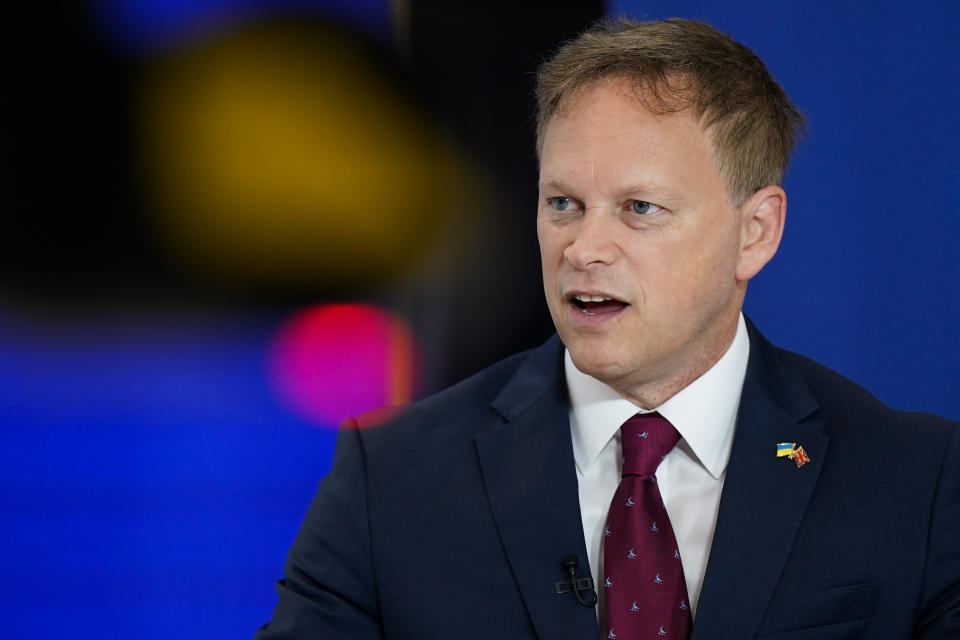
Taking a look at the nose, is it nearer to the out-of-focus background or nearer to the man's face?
the man's face

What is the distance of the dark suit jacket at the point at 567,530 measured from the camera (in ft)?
6.69

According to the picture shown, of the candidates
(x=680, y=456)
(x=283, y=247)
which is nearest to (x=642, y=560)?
(x=680, y=456)

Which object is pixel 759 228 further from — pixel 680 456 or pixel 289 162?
pixel 289 162

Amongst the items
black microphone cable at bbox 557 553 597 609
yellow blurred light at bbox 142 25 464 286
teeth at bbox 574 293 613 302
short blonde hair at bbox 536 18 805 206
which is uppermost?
yellow blurred light at bbox 142 25 464 286

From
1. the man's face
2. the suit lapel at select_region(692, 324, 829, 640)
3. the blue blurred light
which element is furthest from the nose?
the blue blurred light

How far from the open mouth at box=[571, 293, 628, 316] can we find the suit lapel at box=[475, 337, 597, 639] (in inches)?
9.7

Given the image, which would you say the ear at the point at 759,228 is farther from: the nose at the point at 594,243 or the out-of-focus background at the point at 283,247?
the out-of-focus background at the point at 283,247

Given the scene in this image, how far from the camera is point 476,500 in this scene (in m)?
2.17

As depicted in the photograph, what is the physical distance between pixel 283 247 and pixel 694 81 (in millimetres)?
1599

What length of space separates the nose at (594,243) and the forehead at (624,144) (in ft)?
0.24

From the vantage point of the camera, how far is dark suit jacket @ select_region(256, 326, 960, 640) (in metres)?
2.04

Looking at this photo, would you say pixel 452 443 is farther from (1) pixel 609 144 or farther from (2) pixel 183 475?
(2) pixel 183 475

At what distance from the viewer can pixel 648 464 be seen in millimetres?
2129

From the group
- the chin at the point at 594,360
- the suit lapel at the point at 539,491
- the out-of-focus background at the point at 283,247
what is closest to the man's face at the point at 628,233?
the chin at the point at 594,360
